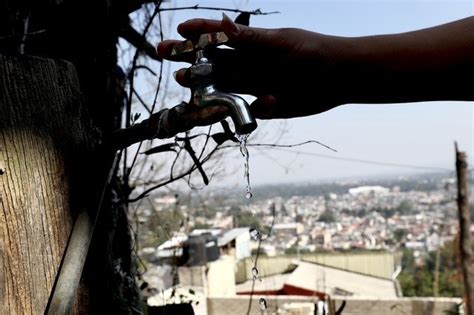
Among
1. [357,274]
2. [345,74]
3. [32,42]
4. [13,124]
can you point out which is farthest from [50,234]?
[357,274]

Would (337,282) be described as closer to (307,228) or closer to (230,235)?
(307,228)

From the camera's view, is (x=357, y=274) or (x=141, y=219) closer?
(x=141, y=219)

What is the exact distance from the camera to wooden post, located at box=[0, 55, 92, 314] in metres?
0.64

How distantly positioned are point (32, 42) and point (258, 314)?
1.66 meters

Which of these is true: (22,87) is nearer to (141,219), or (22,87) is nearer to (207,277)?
(141,219)

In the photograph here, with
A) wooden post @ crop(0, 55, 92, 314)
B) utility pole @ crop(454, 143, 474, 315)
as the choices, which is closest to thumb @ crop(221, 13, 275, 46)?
wooden post @ crop(0, 55, 92, 314)

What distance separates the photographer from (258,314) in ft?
8.33

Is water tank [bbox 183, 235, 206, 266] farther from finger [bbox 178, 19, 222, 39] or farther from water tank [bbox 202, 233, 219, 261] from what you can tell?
finger [bbox 178, 19, 222, 39]

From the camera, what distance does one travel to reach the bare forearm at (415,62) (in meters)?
0.71

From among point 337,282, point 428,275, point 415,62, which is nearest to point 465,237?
point 337,282

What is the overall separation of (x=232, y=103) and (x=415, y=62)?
297mm

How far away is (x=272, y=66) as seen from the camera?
0.72 meters

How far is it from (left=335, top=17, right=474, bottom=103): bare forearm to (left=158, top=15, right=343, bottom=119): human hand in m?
0.03

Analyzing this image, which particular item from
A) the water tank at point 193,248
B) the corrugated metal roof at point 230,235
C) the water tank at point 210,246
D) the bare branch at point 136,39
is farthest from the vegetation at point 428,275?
the bare branch at point 136,39
